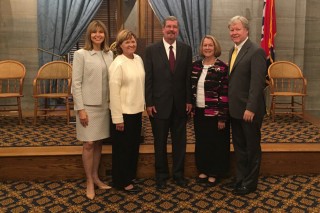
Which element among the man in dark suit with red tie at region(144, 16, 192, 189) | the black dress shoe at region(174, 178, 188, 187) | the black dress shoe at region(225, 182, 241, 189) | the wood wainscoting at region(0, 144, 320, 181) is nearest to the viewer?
the man in dark suit with red tie at region(144, 16, 192, 189)

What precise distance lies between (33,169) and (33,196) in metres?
0.42

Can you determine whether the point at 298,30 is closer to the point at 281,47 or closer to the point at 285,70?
the point at 281,47

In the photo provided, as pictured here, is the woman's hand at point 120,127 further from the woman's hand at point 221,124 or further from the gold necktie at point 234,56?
the gold necktie at point 234,56

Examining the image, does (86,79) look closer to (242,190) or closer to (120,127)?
(120,127)

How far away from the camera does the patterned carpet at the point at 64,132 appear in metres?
4.23

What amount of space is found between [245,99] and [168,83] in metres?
0.66

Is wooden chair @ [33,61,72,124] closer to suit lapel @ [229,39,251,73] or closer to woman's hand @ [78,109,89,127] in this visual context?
woman's hand @ [78,109,89,127]

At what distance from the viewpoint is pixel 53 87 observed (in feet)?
20.1

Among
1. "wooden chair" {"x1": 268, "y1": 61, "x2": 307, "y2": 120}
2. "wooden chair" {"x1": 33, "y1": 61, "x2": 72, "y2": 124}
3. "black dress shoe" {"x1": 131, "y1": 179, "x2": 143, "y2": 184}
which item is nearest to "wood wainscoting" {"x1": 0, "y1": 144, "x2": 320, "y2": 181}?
"black dress shoe" {"x1": 131, "y1": 179, "x2": 143, "y2": 184}

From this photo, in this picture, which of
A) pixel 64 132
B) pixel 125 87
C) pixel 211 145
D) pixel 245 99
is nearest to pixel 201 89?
pixel 245 99

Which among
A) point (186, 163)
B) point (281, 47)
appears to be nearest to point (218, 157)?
point (186, 163)

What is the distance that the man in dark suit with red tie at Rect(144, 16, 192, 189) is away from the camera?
3258 mm

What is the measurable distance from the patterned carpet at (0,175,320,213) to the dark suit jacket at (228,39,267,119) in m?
0.73

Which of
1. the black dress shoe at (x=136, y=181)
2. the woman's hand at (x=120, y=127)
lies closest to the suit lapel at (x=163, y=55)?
the woman's hand at (x=120, y=127)
